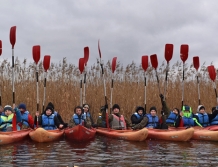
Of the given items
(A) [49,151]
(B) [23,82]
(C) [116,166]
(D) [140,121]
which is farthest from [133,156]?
(B) [23,82]

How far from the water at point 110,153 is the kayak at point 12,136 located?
0.12 metres

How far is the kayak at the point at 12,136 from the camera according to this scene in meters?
6.81

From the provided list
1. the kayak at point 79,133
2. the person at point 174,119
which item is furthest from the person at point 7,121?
the person at point 174,119

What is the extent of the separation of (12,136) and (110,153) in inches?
89.5

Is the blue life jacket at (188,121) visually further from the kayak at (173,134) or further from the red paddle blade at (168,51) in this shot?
the red paddle blade at (168,51)

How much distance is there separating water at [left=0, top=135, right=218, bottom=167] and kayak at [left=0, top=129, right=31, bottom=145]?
4.7 inches

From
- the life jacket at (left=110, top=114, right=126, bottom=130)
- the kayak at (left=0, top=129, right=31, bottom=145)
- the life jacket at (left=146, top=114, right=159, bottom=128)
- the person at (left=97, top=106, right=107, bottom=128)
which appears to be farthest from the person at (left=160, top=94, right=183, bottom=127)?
the kayak at (left=0, top=129, right=31, bottom=145)

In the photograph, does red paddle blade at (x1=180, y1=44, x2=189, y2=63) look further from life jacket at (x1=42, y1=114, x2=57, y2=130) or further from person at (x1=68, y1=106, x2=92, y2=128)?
life jacket at (x1=42, y1=114, x2=57, y2=130)

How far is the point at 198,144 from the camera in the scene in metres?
7.45

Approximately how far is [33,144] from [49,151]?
945 mm

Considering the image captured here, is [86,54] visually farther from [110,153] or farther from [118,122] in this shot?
[110,153]

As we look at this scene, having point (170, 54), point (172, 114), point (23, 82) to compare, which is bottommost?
point (172, 114)

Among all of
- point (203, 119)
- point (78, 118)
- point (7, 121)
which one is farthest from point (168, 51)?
point (7, 121)

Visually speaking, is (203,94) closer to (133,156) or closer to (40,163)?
(133,156)
